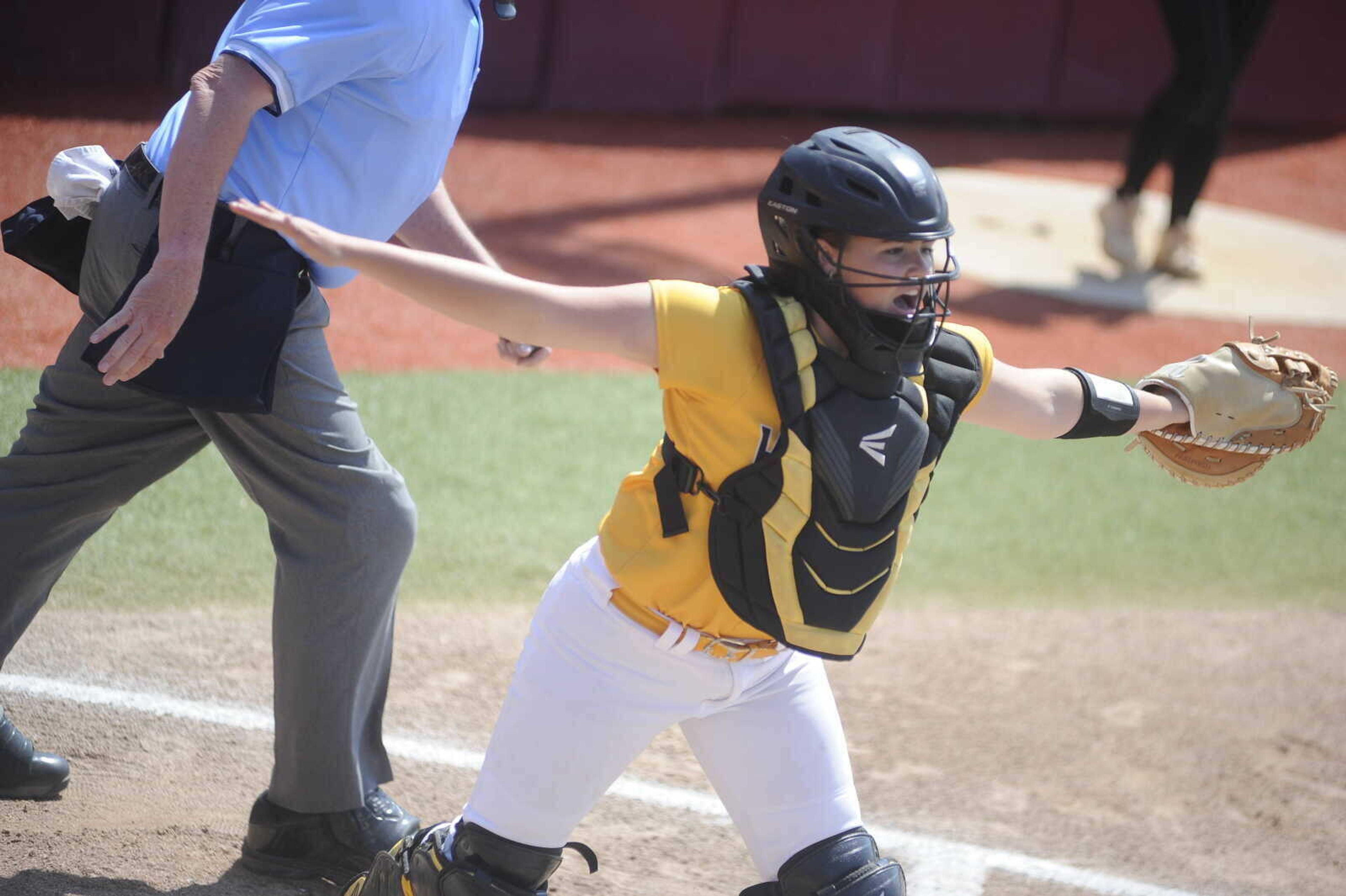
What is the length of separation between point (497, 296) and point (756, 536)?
0.57m

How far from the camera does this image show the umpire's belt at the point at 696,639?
234 cm

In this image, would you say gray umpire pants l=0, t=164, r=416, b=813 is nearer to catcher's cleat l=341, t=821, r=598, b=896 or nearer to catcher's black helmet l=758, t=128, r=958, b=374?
catcher's cleat l=341, t=821, r=598, b=896

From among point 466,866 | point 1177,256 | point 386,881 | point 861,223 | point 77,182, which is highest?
point 861,223

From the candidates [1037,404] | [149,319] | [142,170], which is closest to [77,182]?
[142,170]

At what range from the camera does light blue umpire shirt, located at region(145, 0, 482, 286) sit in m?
2.39

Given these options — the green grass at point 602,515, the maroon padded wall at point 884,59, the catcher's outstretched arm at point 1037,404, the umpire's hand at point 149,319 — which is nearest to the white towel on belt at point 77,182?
the umpire's hand at point 149,319

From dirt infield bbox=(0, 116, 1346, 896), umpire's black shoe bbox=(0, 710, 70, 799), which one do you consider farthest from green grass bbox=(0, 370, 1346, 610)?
umpire's black shoe bbox=(0, 710, 70, 799)

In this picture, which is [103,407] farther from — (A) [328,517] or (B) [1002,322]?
(B) [1002,322]

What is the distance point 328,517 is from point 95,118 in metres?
4.51

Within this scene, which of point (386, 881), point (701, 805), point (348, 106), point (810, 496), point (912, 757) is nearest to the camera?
point (810, 496)

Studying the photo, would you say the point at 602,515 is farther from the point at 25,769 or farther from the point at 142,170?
the point at 142,170

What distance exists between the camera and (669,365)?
7.29ft

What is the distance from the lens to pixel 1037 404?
8.59 ft

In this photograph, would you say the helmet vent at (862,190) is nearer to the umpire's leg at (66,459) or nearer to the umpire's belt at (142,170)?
the umpire's belt at (142,170)
